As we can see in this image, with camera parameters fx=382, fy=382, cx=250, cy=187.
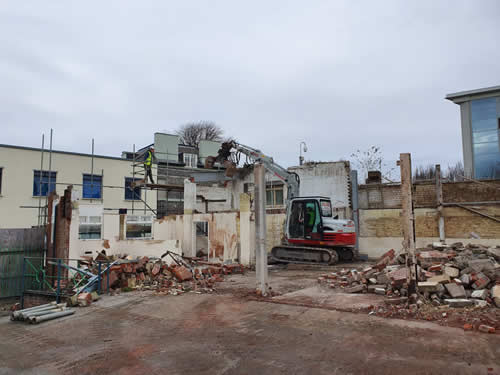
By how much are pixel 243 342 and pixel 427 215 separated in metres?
14.8

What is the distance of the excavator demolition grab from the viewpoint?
1652 cm

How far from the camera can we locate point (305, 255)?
17000 mm

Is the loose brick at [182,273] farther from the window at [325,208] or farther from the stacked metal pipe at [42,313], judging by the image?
the window at [325,208]

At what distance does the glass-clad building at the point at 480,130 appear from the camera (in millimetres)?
22141

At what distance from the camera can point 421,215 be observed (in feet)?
60.6

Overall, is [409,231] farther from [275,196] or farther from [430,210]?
[275,196]

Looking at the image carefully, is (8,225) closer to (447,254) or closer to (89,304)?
(89,304)

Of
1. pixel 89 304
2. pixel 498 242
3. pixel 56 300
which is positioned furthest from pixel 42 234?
pixel 498 242

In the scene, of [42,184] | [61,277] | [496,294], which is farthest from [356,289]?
[42,184]

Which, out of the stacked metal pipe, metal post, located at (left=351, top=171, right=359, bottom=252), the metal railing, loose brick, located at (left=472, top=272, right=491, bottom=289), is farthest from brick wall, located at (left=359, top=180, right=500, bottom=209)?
the stacked metal pipe

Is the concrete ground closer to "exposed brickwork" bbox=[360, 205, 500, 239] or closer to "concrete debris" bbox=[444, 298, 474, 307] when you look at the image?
"concrete debris" bbox=[444, 298, 474, 307]

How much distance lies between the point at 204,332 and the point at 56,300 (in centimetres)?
522

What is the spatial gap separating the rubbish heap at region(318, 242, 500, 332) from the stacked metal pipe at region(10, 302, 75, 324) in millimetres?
7050

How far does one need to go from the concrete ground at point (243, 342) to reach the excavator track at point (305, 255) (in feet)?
22.4
